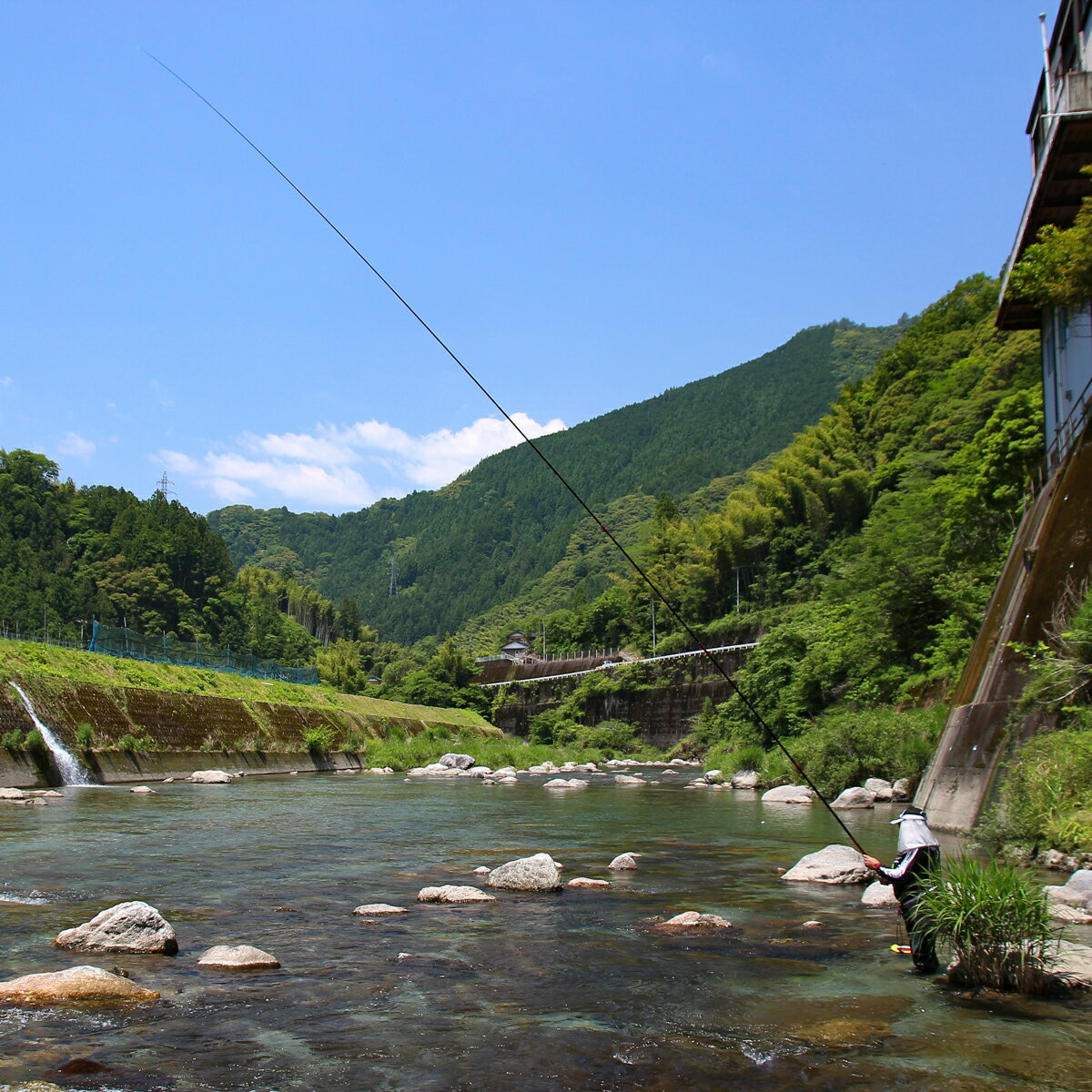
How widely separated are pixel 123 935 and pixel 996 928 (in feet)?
18.4

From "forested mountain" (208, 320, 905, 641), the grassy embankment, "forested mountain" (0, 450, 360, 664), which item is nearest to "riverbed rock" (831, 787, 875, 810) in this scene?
the grassy embankment

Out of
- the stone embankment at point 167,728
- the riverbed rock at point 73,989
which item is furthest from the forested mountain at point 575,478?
the riverbed rock at point 73,989

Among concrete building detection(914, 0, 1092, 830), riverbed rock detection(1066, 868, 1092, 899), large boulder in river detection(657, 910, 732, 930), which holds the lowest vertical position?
large boulder in river detection(657, 910, 732, 930)

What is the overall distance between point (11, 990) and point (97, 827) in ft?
29.4

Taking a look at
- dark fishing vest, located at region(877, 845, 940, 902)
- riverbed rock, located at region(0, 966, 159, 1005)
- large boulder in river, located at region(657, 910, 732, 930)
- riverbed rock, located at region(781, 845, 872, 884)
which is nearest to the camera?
riverbed rock, located at region(0, 966, 159, 1005)

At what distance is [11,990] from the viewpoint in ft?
17.0

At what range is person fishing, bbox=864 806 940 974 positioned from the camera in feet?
20.0

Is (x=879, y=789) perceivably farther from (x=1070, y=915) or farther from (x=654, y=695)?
(x=654, y=695)

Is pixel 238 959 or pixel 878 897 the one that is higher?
pixel 238 959

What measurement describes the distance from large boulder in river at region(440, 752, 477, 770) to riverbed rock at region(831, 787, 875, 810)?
21.0 meters

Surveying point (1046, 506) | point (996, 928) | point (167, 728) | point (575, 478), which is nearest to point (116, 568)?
point (167, 728)

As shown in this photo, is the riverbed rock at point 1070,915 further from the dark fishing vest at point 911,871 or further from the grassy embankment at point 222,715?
the grassy embankment at point 222,715

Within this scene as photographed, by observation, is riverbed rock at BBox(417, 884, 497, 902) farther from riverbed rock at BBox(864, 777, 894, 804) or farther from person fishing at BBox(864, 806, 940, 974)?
riverbed rock at BBox(864, 777, 894, 804)

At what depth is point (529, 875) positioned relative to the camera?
372 inches
